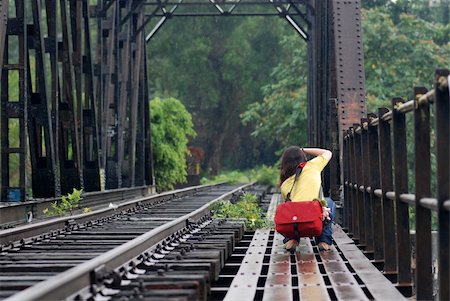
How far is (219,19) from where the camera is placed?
63.4m

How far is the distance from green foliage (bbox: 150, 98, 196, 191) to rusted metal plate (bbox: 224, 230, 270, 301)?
23.4 metres

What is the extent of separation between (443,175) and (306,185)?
11.2 ft

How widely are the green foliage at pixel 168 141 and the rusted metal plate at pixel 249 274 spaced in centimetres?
2340

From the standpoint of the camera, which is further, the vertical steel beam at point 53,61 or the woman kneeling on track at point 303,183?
the vertical steel beam at point 53,61

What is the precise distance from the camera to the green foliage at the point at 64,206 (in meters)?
13.1

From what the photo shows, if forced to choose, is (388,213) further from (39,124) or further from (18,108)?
(39,124)

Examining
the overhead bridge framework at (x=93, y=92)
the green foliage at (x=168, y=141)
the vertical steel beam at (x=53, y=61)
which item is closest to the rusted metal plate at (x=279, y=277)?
the overhead bridge framework at (x=93, y=92)

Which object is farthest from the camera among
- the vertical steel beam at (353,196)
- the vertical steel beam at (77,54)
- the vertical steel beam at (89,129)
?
the vertical steel beam at (89,129)

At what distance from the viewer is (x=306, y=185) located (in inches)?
331

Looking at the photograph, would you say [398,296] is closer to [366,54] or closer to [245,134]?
[366,54]

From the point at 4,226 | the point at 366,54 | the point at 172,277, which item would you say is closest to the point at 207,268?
the point at 172,277

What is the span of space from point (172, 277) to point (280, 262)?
7.48ft

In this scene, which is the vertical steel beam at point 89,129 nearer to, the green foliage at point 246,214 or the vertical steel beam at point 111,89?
the vertical steel beam at point 111,89

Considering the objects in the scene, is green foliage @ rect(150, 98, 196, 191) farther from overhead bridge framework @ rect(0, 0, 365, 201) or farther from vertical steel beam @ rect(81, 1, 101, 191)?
vertical steel beam @ rect(81, 1, 101, 191)
